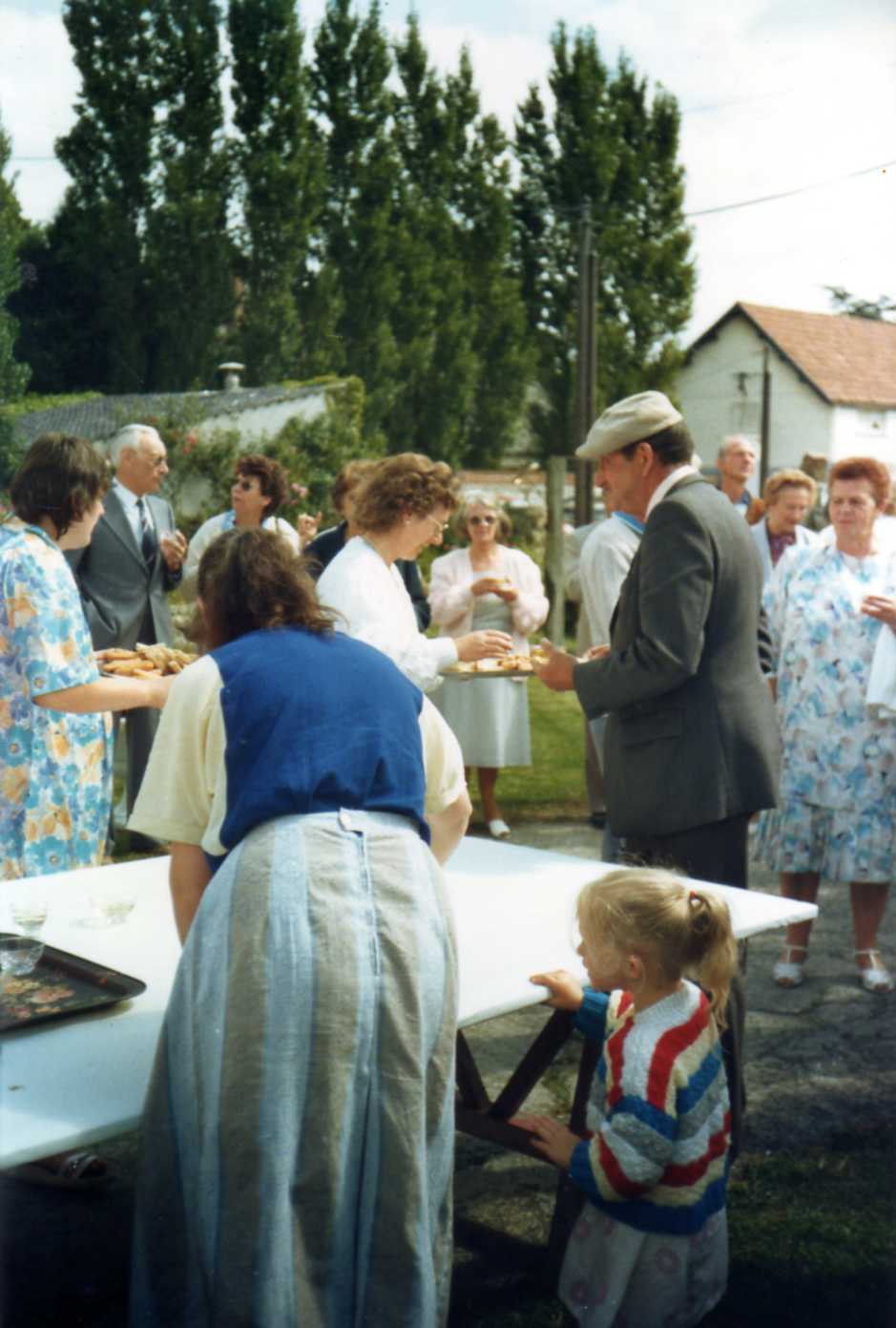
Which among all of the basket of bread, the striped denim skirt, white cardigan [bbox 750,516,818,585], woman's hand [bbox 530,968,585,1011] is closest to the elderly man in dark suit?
the basket of bread

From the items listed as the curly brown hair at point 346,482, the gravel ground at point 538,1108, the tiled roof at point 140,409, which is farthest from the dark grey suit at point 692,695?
the tiled roof at point 140,409

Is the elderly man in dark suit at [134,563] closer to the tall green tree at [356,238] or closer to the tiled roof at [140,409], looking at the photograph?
the tiled roof at [140,409]

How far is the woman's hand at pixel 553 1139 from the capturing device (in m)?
2.69

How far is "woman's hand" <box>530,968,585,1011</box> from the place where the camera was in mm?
2566

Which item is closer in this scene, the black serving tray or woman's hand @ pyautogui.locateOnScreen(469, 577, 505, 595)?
the black serving tray

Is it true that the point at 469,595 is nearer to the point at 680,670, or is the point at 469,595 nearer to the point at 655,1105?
the point at 680,670

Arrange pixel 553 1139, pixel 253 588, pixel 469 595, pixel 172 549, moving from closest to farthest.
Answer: pixel 253 588 < pixel 553 1139 < pixel 172 549 < pixel 469 595

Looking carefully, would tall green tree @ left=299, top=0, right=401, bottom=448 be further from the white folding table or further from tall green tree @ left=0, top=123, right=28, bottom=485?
the white folding table

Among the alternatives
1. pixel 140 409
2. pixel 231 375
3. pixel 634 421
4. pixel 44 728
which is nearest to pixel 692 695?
pixel 634 421

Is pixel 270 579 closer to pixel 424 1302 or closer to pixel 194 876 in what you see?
pixel 194 876

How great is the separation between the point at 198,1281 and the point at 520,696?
5.37 metres

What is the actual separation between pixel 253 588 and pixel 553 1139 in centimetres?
123

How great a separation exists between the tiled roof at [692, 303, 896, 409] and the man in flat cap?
115ft

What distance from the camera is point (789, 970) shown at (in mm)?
4891
